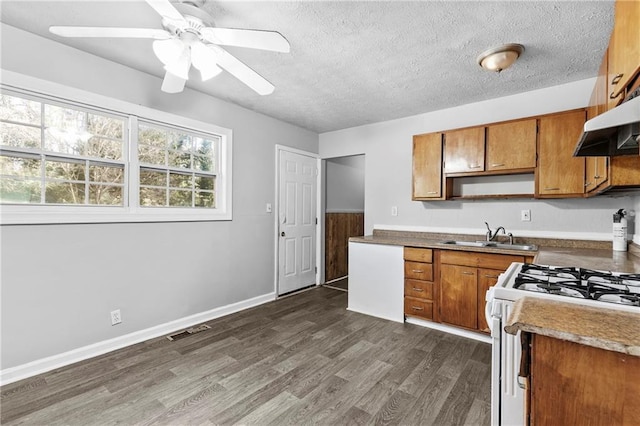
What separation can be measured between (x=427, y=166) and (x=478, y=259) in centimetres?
120

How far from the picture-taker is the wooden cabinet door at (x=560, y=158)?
2.57 meters

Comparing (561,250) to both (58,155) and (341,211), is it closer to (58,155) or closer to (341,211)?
(341,211)

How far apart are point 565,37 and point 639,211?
4.74ft

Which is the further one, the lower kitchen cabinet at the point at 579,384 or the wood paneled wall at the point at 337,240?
the wood paneled wall at the point at 337,240

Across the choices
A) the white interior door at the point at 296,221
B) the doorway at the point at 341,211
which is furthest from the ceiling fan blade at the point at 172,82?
the doorway at the point at 341,211

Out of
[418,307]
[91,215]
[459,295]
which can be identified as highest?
[91,215]

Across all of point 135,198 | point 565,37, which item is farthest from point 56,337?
point 565,37

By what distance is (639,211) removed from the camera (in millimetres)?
2273

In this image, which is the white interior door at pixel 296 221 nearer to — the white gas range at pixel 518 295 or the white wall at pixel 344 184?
the white wall at pixel 344 184

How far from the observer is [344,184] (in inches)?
208

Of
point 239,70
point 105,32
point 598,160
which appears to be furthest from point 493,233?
point 105,32

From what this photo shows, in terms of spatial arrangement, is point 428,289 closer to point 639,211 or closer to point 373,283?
point 373,283

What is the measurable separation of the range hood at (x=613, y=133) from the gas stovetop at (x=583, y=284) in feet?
2.03

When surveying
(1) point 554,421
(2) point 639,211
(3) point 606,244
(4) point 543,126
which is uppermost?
(4) point 543,126
